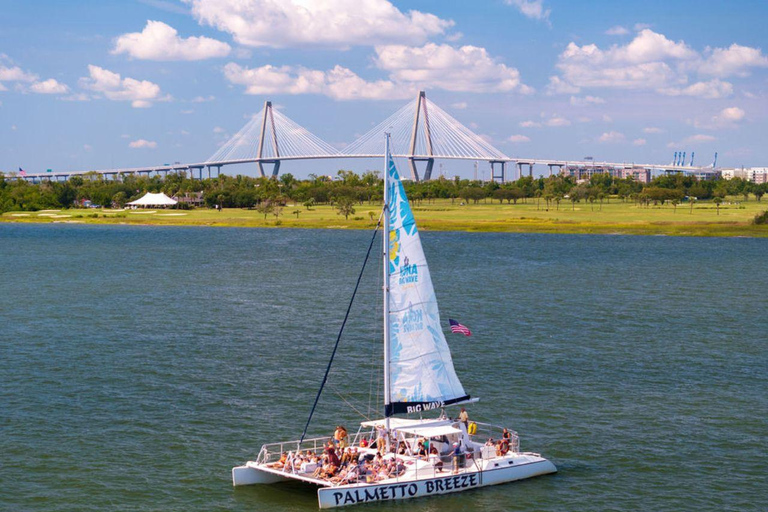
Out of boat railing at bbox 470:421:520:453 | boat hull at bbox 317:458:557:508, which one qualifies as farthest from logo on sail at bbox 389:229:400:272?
boat hull at bbox 317:458:557:508

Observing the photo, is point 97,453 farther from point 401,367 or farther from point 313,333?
point 313,333

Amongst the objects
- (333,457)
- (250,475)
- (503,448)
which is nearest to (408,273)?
(333,457)

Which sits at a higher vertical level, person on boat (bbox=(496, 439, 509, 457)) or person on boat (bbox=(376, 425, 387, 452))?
person on boat (bbox=(376, 425, 387, 452))

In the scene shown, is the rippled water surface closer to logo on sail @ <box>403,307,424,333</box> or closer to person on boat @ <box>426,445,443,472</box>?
person on boat @ <box>426,445,443,472</box>

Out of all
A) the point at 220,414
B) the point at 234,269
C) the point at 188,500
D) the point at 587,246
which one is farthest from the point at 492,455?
the point at 587,246

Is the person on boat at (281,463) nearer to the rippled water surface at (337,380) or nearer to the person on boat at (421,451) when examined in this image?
the rippled water surface at (337,380)

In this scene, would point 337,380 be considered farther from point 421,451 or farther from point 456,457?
point 456,457
